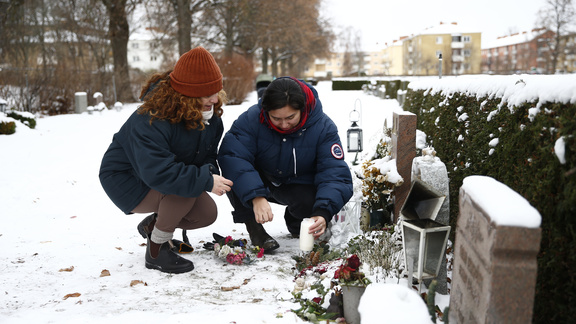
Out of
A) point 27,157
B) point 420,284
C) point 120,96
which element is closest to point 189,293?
point 420,284

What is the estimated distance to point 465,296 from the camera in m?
2.10

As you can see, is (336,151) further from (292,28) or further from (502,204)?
(292,28)

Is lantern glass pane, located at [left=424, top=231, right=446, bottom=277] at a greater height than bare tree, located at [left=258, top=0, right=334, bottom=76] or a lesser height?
lesser

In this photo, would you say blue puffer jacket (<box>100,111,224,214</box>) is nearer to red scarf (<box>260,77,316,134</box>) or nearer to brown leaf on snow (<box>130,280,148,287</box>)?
red scarf (<box>260,77,316,134</box>)

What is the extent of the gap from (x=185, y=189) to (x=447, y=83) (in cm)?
285

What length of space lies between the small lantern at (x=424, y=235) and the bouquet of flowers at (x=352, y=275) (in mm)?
269

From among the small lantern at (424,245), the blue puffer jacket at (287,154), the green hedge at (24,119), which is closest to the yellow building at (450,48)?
the green hedge at (24,119)

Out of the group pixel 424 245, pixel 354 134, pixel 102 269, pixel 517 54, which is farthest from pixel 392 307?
pixel 517 54

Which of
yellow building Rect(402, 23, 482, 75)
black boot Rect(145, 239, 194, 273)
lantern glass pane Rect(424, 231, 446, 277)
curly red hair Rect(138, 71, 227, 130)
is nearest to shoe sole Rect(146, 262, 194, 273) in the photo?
black boot Rect(145, 239, 194, 273)

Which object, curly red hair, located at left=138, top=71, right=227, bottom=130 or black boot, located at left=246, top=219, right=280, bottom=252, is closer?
curly red hair, located at left=138, top=71, right=227, bottom=130

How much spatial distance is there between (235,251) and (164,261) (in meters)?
0.51

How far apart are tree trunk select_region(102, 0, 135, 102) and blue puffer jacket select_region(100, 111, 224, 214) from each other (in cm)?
1686

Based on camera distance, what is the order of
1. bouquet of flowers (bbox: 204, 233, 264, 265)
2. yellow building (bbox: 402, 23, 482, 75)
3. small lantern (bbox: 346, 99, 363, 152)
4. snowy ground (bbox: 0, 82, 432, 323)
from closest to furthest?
snowy ground (bbox: 0, 82, 432, 323), bouquet of flowers (bbox: 204, 233, 264, 265), small lantern (bbox: 346, 99, 363, 152), yellow building (bbox: 402, 23, 482, 75)

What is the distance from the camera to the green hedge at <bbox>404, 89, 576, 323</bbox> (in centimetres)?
191
